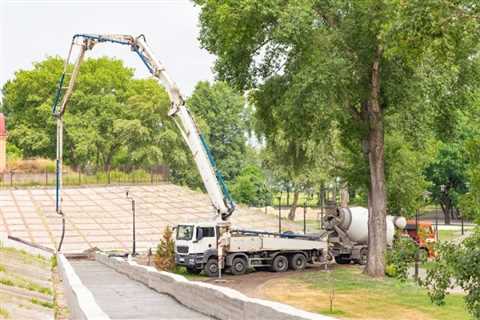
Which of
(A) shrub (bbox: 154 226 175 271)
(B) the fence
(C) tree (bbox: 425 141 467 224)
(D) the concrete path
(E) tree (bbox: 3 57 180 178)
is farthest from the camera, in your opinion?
(E) tree (bbox: 3 57 180 178)

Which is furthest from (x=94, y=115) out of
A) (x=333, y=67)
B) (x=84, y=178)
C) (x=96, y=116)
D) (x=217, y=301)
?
(x=217, y=301)

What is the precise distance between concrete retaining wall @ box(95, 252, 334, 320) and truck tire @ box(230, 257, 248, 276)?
9.85 m

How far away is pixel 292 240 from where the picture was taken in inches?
1449

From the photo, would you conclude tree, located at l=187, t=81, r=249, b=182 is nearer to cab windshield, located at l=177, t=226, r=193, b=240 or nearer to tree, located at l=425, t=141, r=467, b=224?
tree, located at l=425, t=141, r=467, b=224

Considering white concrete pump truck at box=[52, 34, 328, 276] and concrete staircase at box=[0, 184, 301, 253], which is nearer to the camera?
white concrete pump truck at box=[52, 34, 328, 276]

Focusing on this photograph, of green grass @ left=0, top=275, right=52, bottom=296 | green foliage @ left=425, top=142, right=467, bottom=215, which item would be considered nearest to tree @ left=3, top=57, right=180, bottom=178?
green foliage @ left=425, top=142, right=467, bottom=215

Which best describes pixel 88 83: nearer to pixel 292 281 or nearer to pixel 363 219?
pixel 363 219

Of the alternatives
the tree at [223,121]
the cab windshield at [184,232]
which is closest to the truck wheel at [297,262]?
the cab windshield at [184,232]

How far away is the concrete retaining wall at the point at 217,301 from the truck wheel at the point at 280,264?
39.1ft

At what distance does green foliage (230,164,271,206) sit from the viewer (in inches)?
3605

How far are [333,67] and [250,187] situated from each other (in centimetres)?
6290

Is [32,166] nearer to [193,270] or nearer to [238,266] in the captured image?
[193,270]

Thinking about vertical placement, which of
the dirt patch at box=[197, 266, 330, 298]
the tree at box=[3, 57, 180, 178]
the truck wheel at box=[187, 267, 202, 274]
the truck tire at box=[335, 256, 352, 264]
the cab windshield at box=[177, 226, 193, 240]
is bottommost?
the dirt patch at box=[197, 266, 330, 298]

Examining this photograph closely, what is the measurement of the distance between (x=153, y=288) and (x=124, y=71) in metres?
67.1
